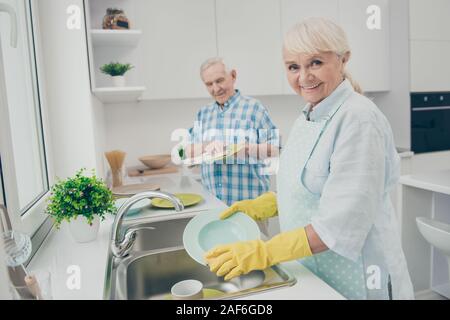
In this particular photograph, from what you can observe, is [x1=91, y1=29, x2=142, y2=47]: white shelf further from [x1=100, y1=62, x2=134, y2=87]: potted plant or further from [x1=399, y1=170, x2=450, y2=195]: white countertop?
[x1=399, y1=170, x2=450, y2=195]: white countertop

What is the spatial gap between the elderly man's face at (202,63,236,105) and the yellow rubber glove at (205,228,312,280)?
1083 mm

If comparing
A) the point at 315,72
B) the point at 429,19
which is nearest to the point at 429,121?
the point at 429,19

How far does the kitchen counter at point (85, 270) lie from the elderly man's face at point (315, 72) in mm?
355

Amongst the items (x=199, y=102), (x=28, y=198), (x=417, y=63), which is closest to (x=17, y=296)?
(x=28, y=198)

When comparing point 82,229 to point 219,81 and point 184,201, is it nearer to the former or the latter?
point 184,201

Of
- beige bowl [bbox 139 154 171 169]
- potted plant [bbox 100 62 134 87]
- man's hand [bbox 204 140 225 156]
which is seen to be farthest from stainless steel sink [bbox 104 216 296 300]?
beige bowl [bbox 139 154 171 169]

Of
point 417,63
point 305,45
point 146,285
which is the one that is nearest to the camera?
point 305,45

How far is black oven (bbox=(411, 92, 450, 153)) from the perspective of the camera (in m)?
2.37

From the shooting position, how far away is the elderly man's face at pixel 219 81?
1611 mm

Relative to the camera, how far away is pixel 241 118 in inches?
66.6

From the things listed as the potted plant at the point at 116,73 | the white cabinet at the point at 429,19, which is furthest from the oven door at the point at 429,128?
the potted plant at the point at 116,73

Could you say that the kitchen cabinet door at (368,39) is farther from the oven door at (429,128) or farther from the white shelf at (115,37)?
the white shelf at (115,37)

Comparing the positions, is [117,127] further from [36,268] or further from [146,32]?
[36,268]
